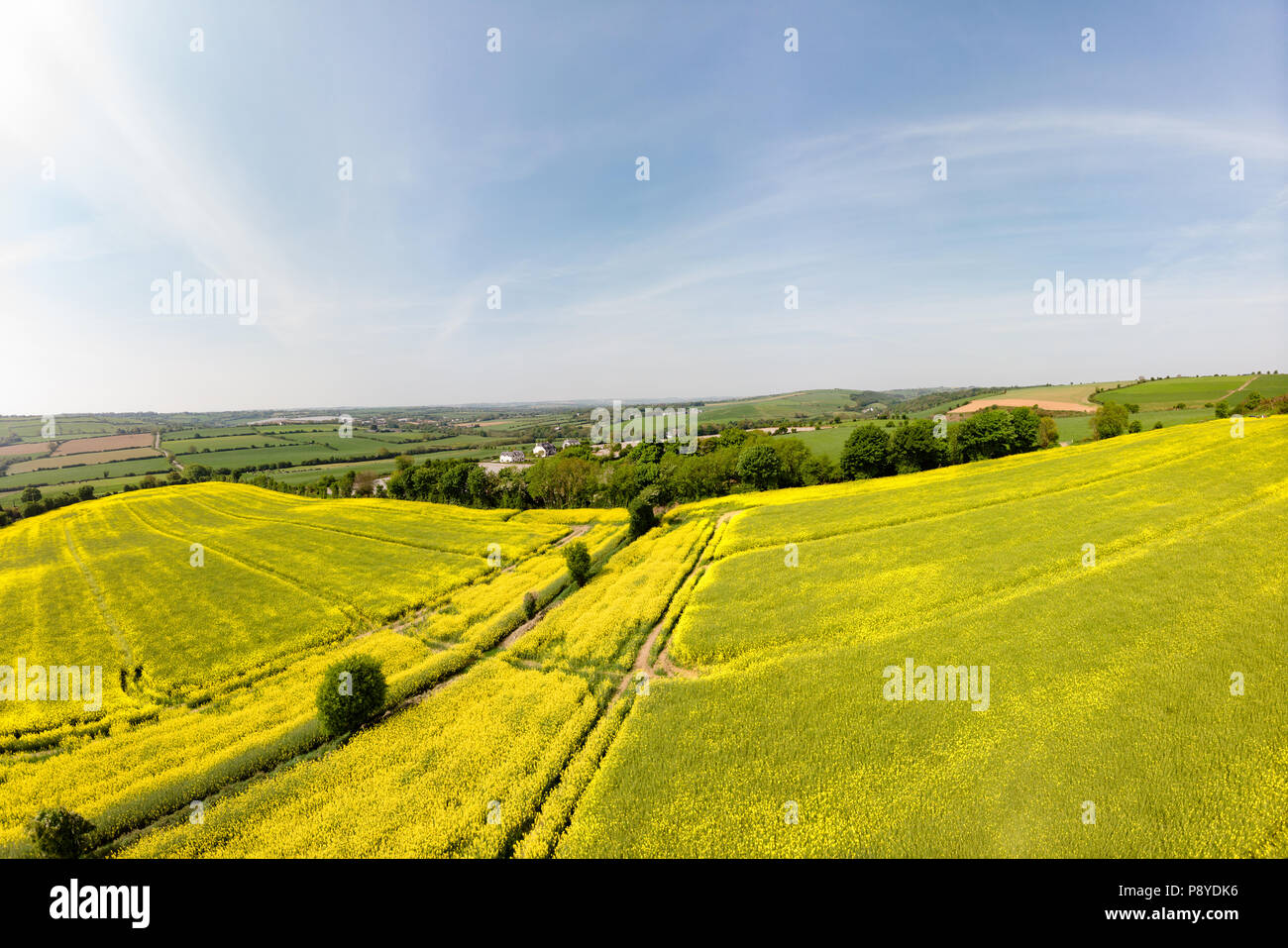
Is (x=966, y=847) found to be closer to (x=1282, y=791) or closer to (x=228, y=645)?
(x=1282, y=791)

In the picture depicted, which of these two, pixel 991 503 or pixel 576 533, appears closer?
pixel 991 503

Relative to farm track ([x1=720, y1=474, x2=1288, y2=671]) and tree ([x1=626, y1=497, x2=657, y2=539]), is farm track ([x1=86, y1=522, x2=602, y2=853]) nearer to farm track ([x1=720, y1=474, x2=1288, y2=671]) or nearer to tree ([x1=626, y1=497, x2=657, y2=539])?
farm track ([x1=720, y1=474, x2=1288, y2=671])

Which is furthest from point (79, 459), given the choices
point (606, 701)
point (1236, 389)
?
point (1236, 389)

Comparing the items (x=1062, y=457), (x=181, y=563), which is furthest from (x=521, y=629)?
(x=1062, y=457)

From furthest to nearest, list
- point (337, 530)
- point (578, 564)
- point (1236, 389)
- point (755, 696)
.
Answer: point (1236, 389) < point (337, 530) < point (578, 564) < point (755, 696)

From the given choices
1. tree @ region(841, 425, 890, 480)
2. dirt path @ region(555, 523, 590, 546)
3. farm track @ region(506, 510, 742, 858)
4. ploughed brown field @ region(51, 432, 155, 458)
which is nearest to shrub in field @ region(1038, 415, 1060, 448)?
tree @ region(841, 425, 890, 480)

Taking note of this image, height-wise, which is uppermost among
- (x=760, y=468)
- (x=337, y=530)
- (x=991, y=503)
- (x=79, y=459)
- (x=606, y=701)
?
(x=79, y=459)

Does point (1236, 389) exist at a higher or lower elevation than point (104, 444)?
higher

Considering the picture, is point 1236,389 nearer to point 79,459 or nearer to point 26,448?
point 79,459
